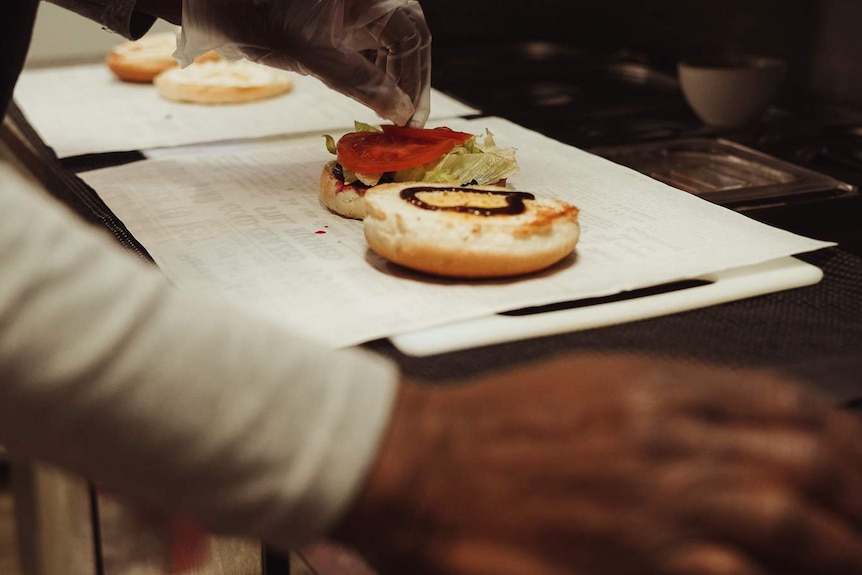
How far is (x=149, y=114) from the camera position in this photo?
2215 mm

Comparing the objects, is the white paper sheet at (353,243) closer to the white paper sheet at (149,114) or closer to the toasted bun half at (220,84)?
the white paper sheet at (149,114)

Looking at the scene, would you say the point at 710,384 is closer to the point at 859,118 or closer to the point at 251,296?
the point at 251,296

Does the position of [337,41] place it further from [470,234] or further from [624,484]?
[624,484]

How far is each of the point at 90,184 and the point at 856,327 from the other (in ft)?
4.00

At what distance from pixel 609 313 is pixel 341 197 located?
21.1 inches

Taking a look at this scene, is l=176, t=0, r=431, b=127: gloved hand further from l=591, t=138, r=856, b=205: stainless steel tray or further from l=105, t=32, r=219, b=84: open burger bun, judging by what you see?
l=105, t=32, r=219, b=84: open burger bun

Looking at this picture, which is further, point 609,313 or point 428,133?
point 428,133

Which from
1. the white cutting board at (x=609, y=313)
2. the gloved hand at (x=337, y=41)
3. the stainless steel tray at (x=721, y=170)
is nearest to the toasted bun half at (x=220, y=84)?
the gloved hand at (x=337, y=41)

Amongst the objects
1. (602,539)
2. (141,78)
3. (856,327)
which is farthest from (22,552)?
(602,539)

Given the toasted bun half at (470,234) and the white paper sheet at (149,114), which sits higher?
the toasted bun half at (470,234)

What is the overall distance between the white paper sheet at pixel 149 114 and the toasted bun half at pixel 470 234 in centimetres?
85

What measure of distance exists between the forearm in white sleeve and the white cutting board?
19.1 inches

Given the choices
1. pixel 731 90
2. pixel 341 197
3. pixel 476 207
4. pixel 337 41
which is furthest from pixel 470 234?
pixel 731 90

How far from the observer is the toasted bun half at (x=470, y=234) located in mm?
1218
